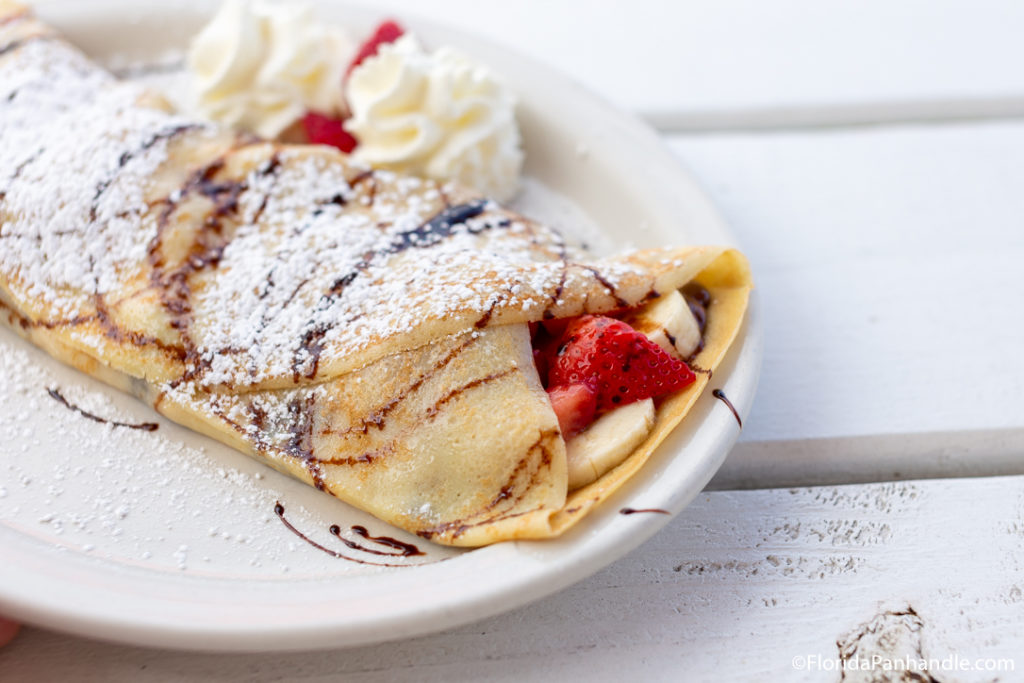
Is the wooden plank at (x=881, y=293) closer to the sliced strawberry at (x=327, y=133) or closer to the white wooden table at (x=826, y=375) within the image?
the white wooden table at (x=826, y=375)

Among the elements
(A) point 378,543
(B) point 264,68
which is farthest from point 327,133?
(A) point 378,543

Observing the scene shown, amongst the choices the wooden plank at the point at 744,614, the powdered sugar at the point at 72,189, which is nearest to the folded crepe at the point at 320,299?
the powdered sugar at the point at 72,189

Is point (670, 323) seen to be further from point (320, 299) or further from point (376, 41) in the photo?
point (376, 41)

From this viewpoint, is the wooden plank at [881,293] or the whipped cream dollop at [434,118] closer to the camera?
the wooden plank at [881,293]

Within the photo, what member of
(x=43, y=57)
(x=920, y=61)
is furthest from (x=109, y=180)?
(x=920, y=61)

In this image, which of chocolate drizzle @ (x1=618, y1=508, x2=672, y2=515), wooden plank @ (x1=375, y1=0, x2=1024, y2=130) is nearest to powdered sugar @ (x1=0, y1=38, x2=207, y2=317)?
wooden plank @ (x1=375, y1=0, x2=1024, y2=130)

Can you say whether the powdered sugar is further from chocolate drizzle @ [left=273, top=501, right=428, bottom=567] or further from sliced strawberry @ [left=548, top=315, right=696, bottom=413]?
sliced strawberry @ [left=548, top=315, right=696, bottom=413]

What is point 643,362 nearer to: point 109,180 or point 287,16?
point 109,180
